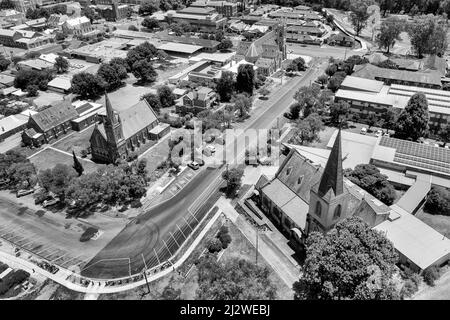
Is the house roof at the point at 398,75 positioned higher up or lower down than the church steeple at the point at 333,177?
lower down

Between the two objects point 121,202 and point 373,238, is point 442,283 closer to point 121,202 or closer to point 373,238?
point 373,238

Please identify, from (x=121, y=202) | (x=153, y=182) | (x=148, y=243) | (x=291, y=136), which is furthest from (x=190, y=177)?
(x=291, y=136)

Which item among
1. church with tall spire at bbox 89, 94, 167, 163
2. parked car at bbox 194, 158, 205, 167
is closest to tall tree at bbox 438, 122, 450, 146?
parked car at bbox 194, 158, 205, 167

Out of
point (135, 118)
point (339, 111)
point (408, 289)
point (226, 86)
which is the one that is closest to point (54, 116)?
point (135, 118)

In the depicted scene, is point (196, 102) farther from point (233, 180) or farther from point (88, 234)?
point (88, 234)

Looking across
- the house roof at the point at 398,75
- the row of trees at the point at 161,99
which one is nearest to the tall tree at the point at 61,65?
the row of trees at the point at 161,99

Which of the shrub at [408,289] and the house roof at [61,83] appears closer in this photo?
the shrub at [408,289]

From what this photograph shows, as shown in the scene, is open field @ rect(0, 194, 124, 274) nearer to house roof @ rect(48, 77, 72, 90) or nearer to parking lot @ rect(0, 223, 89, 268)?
parking lot @ rect(0, 223, 89, 268)

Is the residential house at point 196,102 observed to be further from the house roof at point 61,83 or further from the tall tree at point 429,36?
the tall tree at point 429,36

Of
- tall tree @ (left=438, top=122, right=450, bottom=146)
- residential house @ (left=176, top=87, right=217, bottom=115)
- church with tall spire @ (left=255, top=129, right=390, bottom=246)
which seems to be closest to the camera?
church with tall spire @ (left=255, top=129, right=390, bottom=246)
